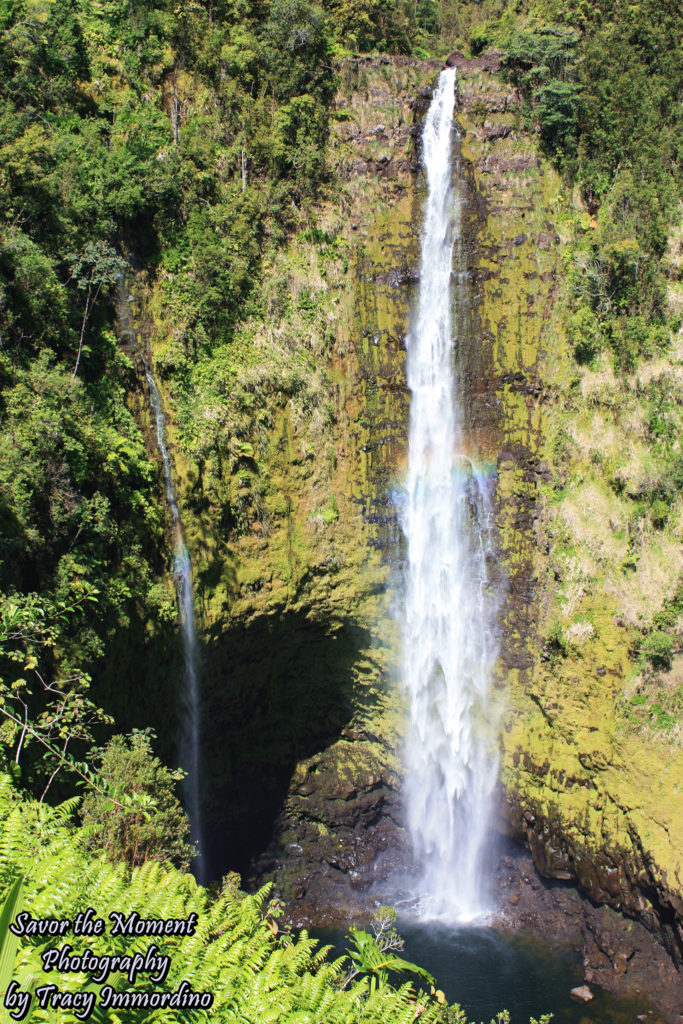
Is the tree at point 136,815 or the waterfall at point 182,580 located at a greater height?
the waterfall at point 182,580

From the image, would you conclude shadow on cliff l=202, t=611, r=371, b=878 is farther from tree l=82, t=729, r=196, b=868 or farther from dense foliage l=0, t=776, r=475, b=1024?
dense foliage l=0, t=776, r=475, b=1024

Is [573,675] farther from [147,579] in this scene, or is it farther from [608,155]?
[608,155]

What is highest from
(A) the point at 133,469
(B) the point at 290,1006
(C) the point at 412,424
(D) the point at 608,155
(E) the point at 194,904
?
(D) the point at 608,155

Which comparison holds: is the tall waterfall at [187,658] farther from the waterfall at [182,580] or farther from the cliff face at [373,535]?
the cliff face at [373,535]

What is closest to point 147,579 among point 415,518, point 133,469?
point 133,469

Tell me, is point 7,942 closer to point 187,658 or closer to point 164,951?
point 164,951

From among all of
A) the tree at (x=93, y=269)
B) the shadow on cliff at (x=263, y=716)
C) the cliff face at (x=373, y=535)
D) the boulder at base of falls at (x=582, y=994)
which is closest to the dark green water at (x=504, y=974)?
the boulder at base of falls at (x=582, y=994)

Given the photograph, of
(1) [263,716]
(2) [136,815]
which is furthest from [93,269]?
(1) [263,716]
